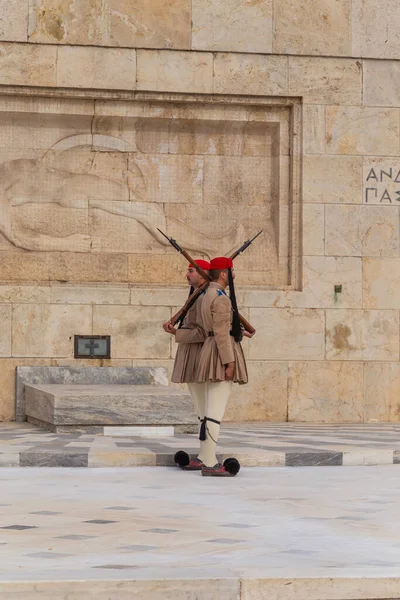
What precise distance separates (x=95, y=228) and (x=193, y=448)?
6792 mm

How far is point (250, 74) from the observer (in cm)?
1797

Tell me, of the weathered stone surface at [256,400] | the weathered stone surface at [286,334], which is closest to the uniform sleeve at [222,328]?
the weathered stone surface at [256,400]

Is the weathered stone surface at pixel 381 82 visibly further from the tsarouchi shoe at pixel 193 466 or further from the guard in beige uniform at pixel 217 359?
the tsarouchi shoe at pixel 193 466

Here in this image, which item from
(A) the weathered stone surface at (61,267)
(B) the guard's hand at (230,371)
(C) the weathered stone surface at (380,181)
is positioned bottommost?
(B) the guard's hand at (230,371)

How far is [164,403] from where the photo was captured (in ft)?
46.8

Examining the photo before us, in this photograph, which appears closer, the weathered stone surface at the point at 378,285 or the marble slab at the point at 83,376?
the marble slab at the point at 83,376

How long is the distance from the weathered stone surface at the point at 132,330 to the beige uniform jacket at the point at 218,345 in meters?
6.75

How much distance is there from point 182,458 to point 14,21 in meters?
8.65

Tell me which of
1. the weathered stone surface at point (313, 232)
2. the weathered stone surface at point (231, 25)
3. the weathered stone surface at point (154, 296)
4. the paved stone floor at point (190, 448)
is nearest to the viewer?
the paved stone floor at point (190, 448)

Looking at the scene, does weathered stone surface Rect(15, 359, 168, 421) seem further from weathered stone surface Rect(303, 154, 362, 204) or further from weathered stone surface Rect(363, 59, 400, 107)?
weathered stone surface Rect(363, 59, 400, 107)

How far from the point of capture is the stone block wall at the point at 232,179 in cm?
1759

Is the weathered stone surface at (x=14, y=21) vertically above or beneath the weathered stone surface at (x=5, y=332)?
above

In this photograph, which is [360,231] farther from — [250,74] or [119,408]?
[119,408]

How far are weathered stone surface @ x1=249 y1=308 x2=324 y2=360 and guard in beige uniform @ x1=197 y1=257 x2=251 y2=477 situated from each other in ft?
22.3
